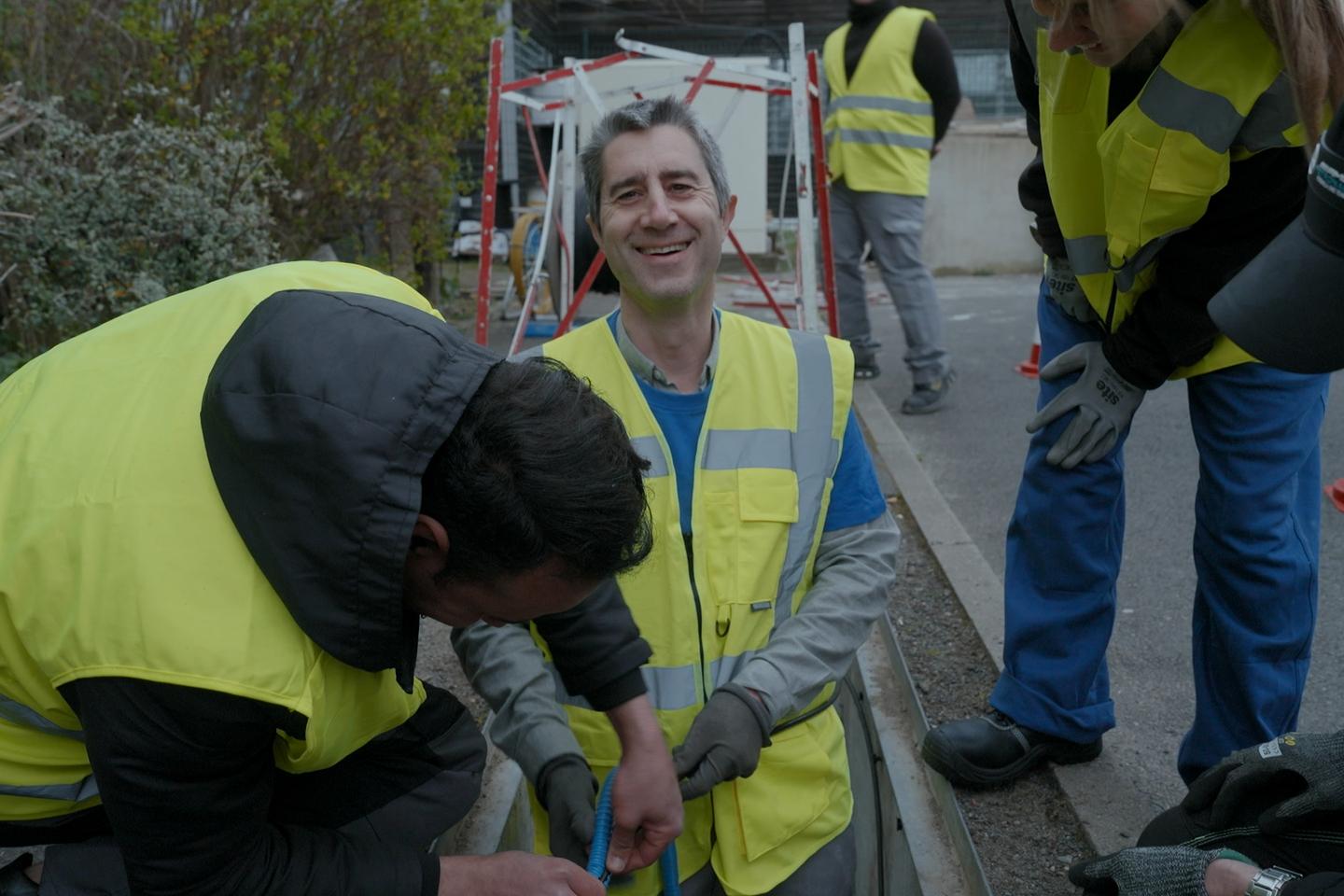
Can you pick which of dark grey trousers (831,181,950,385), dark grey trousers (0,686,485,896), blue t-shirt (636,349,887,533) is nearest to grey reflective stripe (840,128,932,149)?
dark grey trousers (831,181,950,385)

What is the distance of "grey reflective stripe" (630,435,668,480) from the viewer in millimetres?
2246

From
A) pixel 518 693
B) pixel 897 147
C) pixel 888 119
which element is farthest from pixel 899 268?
pixel 518 693

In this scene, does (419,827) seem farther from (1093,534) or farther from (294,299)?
(1093,534)

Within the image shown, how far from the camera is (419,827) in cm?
205

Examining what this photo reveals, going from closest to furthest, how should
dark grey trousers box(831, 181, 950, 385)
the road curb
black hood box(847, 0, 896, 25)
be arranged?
the road curb
dark grey trousers box(831, 181, 950, 385)
black hood box(847, 0, 896, 25)

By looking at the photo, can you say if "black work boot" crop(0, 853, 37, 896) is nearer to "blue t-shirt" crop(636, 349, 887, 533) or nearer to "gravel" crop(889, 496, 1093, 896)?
"blue t-shirt" crop(636, 349, 887, 533)

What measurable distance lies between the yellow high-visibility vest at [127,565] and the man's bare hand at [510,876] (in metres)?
0.24

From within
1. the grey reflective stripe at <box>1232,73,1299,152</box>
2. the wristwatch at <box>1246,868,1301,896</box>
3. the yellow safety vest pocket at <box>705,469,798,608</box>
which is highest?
the grey reflective stripe at <box>1232,73,1299,152</box>

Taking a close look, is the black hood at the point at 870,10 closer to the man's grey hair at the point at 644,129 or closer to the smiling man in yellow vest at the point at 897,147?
the smiling man in yellow vest at the point at 897,147

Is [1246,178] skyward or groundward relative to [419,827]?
Result: skyward

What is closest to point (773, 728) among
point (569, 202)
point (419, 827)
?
point (419, 827)

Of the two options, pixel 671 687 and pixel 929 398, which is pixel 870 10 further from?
pixel 671 687

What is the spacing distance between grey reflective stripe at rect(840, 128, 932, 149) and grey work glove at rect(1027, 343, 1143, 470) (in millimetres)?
4055

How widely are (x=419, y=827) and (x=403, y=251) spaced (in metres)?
6.25
